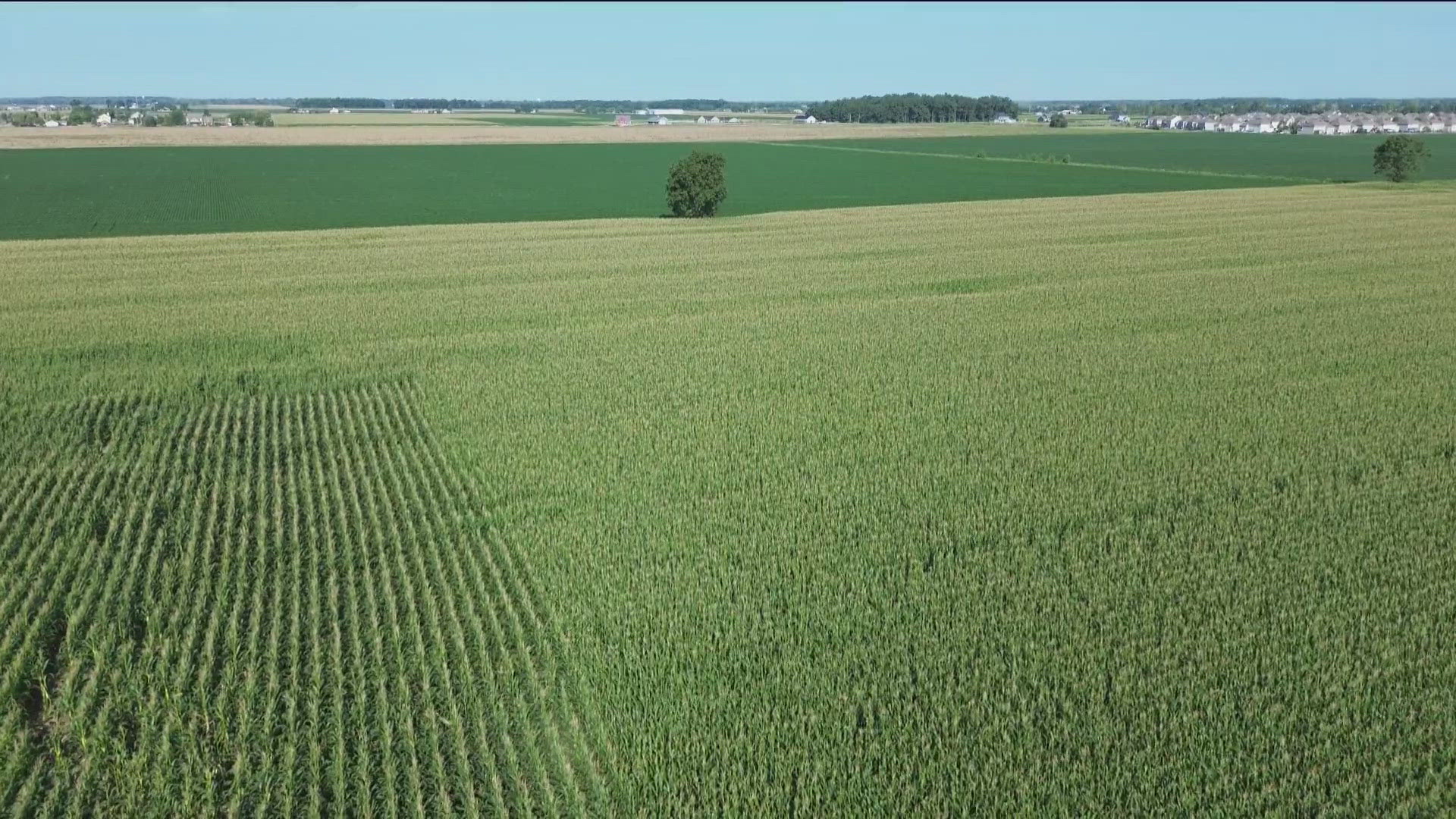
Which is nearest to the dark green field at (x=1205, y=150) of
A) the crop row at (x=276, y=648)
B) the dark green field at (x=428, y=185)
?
the dark green field at (x=428, y=185)

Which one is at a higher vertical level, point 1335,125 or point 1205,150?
Result: point 1335,125

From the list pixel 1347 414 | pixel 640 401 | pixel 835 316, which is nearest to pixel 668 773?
pixel 640 401

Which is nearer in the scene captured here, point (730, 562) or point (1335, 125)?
point (730, 562)

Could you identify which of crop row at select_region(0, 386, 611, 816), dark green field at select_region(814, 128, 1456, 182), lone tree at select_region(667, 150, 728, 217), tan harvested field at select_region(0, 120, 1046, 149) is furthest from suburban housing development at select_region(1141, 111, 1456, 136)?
crop row at select_region(0, 386, 611, 816)

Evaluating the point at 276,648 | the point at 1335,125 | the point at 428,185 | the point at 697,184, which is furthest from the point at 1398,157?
the point at 1335,125

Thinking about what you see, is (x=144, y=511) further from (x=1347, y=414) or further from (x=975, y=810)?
(x=1347, y=414)

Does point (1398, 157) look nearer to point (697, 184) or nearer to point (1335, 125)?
point (697, 184)
